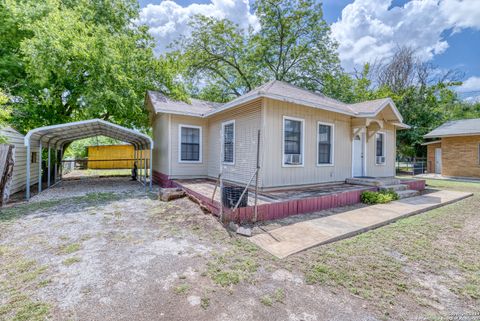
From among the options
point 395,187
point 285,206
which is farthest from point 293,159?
point 395,187

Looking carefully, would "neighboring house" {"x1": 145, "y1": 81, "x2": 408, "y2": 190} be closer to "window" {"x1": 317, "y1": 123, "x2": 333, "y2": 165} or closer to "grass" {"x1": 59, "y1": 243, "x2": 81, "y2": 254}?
"window" {"x1": 317, "y1": 123, "x2": 333, "y2": 165}

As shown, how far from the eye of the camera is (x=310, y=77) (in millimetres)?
19266

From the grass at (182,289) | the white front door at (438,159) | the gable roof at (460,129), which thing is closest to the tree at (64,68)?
the grass at (182,289)

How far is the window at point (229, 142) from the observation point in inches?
328

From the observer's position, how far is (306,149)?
7.72 meters

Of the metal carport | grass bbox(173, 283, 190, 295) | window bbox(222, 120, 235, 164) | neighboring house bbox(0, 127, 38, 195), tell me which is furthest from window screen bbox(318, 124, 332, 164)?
neighboring house bbox(0, 127, 38, 195)

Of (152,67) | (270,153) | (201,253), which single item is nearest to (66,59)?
(152,67)

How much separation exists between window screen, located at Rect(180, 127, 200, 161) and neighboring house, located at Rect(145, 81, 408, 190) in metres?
0.03

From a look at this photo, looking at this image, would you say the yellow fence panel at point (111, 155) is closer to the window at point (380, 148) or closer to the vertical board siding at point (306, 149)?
the vertical board siding at point (306, 149)

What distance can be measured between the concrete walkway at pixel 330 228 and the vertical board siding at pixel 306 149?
2.04 m

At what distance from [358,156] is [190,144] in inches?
291

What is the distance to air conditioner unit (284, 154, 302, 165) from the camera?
7.33 meters

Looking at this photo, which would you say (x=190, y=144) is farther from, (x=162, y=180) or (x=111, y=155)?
(x=111, y=155)

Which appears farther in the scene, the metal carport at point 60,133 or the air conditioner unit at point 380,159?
the air conditioner unit at point 380,159
